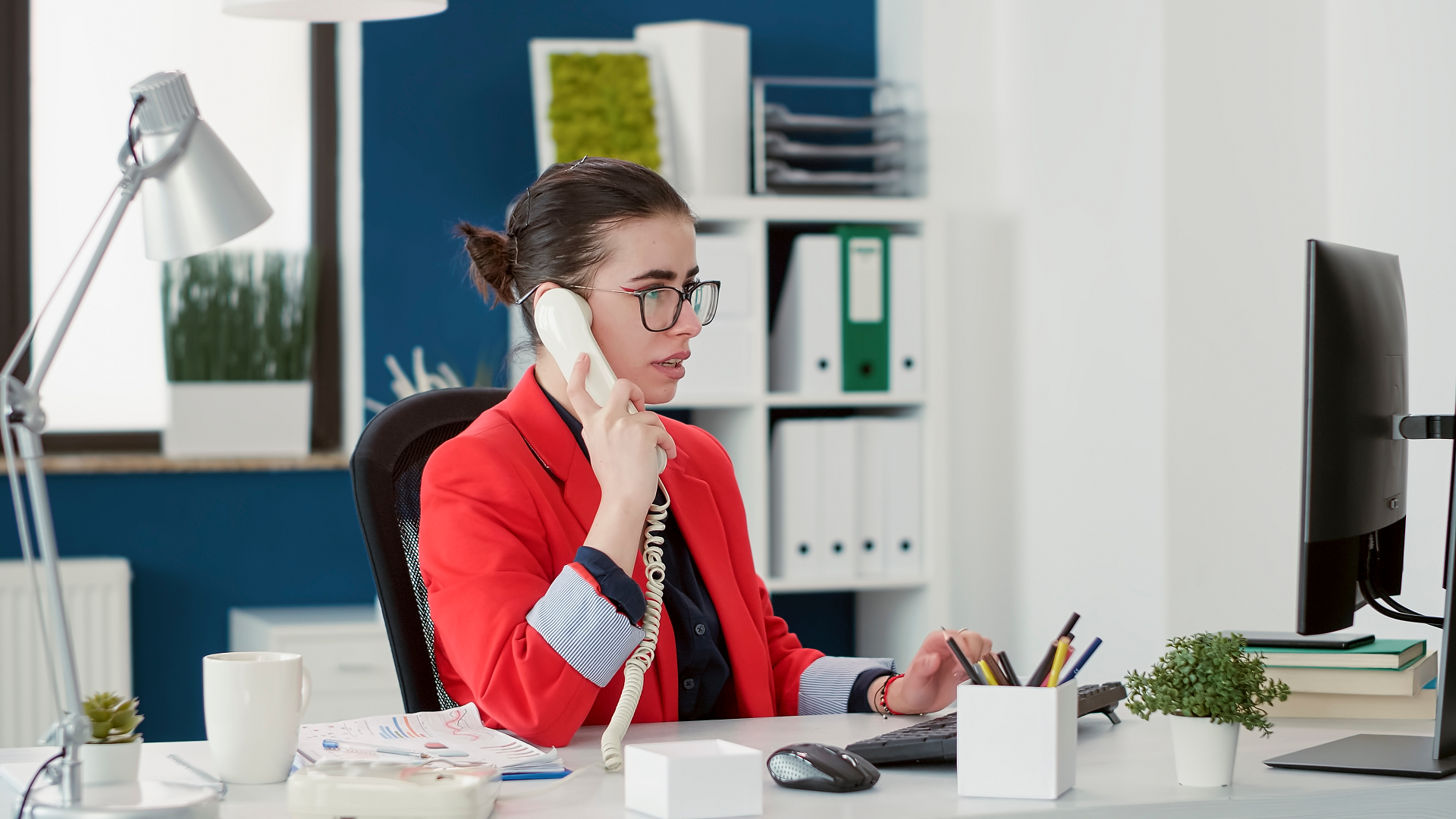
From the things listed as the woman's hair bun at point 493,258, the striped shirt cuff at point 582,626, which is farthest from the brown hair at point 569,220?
the striped shirt cuff at point 582,626

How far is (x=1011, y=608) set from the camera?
10.6 ft

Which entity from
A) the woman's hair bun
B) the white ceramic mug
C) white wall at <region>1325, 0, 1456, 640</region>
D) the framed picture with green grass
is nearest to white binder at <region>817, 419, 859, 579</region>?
Result: the framed picture with green grass

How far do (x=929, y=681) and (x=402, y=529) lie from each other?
61 centimetres

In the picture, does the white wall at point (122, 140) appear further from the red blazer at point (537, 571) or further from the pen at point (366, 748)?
the pen at point (366, 748)

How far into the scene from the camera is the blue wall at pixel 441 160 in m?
3.25

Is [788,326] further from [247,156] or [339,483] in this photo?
[247,156]

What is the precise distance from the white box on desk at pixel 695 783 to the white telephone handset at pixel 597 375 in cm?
33

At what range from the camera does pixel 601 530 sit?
143cm

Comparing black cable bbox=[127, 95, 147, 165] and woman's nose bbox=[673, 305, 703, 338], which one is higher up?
black cable bbox=[127, 95, 147, 165]

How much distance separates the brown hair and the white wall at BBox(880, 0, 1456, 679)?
1.31m

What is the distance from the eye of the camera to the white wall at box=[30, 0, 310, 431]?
3.27 metres

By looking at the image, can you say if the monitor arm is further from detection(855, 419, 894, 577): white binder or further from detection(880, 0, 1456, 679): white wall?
detection(855, 419, 894, 577): white binder

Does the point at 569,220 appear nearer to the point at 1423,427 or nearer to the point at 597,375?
the point at 597,375

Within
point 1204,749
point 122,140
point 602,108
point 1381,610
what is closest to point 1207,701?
point 1204,749
